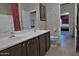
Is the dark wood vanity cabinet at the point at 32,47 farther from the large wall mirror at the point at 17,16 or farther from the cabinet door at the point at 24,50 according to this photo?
the large wall mirror at the point at 17,16

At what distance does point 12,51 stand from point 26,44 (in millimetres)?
336

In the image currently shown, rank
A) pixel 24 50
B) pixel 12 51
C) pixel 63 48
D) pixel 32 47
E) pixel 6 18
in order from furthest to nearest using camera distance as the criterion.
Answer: pixel 63 48
pixel 32 47
pixel 6 18
pixel 24 50
pixel 12 51

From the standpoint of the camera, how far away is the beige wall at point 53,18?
213cm

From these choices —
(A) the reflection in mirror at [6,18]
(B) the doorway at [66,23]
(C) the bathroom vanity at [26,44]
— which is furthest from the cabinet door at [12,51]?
(B) the doorway at [66,23]

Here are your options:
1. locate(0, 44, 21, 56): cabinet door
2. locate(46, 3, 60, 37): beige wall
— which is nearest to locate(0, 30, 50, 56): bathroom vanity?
locate(0, 44, 21, 56): cabinet door

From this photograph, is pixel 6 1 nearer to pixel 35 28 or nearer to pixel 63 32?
pixel 35 28

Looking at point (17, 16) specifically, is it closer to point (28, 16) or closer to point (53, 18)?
point (28, 16)

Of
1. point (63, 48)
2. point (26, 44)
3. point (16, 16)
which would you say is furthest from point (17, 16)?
point (63, 48)

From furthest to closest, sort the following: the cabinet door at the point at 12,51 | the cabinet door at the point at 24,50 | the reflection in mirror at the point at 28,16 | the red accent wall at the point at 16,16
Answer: the reflection in mirror at the point at 28,16 → the red accent wall at the point at 16,16 → the cabinet door at the point at 24,50 → the cabinet door at the point at 12,51

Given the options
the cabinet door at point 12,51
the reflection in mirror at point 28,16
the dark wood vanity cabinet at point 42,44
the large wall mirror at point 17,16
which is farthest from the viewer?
the dark wood vanity cabinet at point 42,44

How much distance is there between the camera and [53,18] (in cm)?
217

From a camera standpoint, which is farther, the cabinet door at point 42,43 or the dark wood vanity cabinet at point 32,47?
the cabinet door at point 42,43

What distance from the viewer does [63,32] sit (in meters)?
2.21

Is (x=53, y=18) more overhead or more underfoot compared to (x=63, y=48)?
more overhead
